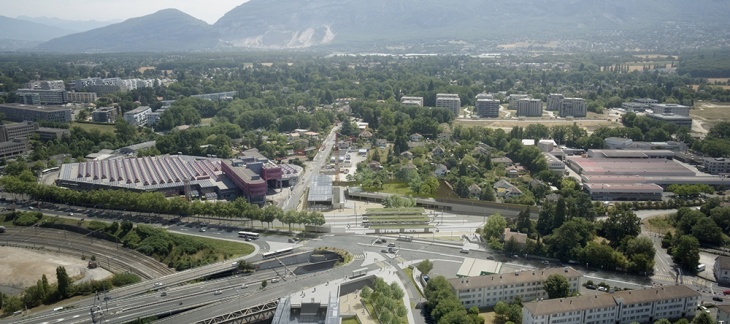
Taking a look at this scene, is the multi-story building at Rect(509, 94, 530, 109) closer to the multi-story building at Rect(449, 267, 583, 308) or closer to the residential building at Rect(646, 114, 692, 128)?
the residential building at Rect(646, 114, 692, 128)

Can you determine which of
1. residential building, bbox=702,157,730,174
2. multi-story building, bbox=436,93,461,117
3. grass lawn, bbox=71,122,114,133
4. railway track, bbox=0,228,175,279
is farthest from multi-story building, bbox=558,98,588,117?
railway track, bbox=0,228,175,279

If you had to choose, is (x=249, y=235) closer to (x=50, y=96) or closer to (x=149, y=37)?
(x=50, y=96)

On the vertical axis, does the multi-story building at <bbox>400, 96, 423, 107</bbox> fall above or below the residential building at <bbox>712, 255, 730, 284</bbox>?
above

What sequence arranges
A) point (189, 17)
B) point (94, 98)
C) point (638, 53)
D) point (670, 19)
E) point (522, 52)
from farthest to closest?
point (189, 17)
point (670, 19)
point (522, 52)
point (638, 53)
point (94, 98)

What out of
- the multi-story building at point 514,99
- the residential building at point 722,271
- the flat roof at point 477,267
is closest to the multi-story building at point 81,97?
the multi-story building at point 514,99

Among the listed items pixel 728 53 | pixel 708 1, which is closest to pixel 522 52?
pixel 728 53

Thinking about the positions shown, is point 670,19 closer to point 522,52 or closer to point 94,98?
point 522,52

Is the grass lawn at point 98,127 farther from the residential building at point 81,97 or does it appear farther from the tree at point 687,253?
the tree at point 687,253
